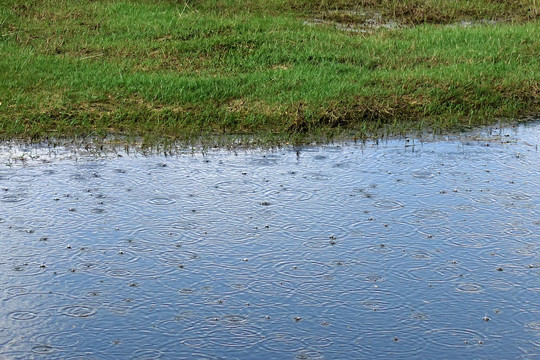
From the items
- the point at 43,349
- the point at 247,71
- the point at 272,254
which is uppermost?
the point at 247,71

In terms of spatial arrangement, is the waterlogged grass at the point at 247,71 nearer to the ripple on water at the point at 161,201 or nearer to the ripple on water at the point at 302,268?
the ripple on water at the point at 161,201

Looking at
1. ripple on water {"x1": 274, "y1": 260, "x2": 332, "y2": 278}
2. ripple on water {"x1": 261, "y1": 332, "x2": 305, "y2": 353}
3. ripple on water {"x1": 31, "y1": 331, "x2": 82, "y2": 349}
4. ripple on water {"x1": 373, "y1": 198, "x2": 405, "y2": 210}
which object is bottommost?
ripple on water {"x1": 31, "y1": 331, "x2": 82, "y2": 349}

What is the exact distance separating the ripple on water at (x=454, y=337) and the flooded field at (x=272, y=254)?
0.04ft

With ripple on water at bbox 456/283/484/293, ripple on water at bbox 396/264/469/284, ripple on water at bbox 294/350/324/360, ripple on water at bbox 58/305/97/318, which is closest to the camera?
ripple on water at bbox 294/350/324/360

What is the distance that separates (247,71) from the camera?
38.1 ft

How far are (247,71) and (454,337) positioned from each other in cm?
716

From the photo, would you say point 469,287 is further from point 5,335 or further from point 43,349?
point 5,335

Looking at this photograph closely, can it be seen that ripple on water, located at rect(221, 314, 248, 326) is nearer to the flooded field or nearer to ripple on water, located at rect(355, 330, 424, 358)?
the flooded field

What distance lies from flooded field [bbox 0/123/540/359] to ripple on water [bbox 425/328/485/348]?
0.01 meters

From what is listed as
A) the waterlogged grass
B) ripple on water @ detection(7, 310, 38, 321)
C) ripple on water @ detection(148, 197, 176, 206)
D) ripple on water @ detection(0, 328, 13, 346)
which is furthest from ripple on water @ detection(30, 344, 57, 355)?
the waterlogged grass

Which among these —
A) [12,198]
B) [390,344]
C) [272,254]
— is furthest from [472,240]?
[12,198]

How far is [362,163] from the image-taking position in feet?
28.2

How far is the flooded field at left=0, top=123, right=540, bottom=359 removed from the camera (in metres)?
5.02

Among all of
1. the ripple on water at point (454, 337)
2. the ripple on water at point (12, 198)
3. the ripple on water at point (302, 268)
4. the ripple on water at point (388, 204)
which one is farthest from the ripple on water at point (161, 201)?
the ripple on water at point (454, 337)
